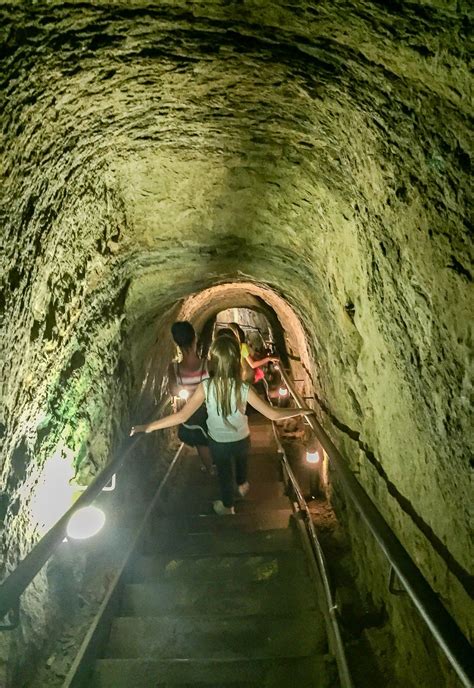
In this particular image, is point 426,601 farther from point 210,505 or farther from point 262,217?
point 210,505

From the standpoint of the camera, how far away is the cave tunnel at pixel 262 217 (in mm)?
1713

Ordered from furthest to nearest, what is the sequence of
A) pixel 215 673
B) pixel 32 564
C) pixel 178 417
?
pixel 178 417 → pixel 215 673 → pixel 32 564

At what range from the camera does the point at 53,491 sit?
3803 mm

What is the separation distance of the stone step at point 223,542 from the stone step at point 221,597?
0.56 meters

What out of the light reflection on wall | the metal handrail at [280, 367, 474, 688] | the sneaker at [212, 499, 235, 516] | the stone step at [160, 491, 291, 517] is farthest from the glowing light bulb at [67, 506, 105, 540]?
the stone step at [160, 491, 291, 517]

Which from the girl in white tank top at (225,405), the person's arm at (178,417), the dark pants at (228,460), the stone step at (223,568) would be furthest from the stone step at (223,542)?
the person's arm at (178,417)

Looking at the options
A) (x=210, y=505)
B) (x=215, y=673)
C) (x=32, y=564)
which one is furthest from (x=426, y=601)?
(x=210, y=505)

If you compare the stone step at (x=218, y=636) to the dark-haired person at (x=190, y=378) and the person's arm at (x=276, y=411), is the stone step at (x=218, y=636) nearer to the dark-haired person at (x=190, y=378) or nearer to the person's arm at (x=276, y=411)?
the person's arm at (x=276, y=411)

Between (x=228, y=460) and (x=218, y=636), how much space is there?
4.97 ft

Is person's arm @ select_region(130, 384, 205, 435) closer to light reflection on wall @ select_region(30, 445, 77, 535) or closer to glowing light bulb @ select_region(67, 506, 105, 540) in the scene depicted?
light reflection on wall @ select_region(30, 445, 77, 535)

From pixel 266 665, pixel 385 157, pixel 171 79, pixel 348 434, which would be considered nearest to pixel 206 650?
pixel 266 665

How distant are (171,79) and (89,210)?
111 centimetres

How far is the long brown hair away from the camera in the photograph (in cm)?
413

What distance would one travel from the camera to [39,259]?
268cm
